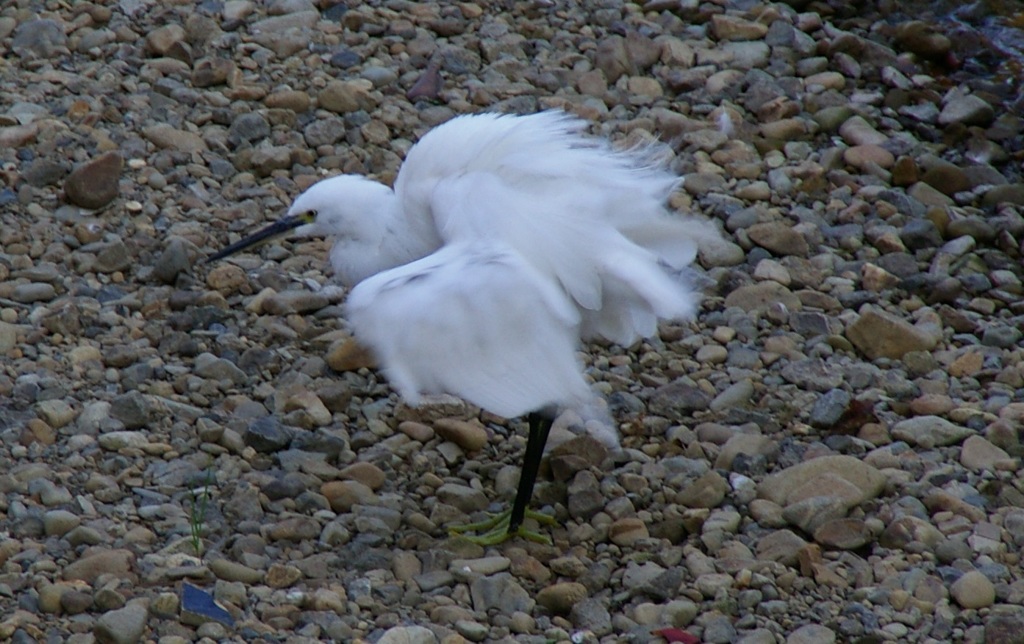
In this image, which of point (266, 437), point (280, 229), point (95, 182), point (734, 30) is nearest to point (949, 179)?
point (734, 30)

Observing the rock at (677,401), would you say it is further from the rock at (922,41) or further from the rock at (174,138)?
the rock at (922,41)

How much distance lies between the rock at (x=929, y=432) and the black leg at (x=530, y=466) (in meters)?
1.25

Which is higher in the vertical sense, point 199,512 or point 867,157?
point 867,157

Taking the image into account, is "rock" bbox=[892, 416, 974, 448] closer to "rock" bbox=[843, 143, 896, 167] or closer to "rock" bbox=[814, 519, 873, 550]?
"rock" bbox=[814, 519, 873, 550]

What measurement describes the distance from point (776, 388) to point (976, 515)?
947 mm

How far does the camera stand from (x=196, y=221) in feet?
18.6

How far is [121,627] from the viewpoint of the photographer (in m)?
3.59

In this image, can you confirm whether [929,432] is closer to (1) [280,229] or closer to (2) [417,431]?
(2) [417,431]

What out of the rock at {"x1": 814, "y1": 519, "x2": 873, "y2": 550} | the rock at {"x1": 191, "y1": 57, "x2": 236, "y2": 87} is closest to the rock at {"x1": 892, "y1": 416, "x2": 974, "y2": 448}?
the rock at {"x1": 814, "y1": 519, "x2": 873, "y2": 550}

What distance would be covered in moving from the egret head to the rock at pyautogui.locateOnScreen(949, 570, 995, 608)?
2.20 m

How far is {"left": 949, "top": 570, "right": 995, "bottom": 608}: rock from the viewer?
3910 mm

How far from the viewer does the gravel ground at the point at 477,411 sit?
3.98 metres

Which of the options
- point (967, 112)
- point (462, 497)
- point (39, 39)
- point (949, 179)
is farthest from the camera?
point (39, 39)

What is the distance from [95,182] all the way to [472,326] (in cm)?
244
